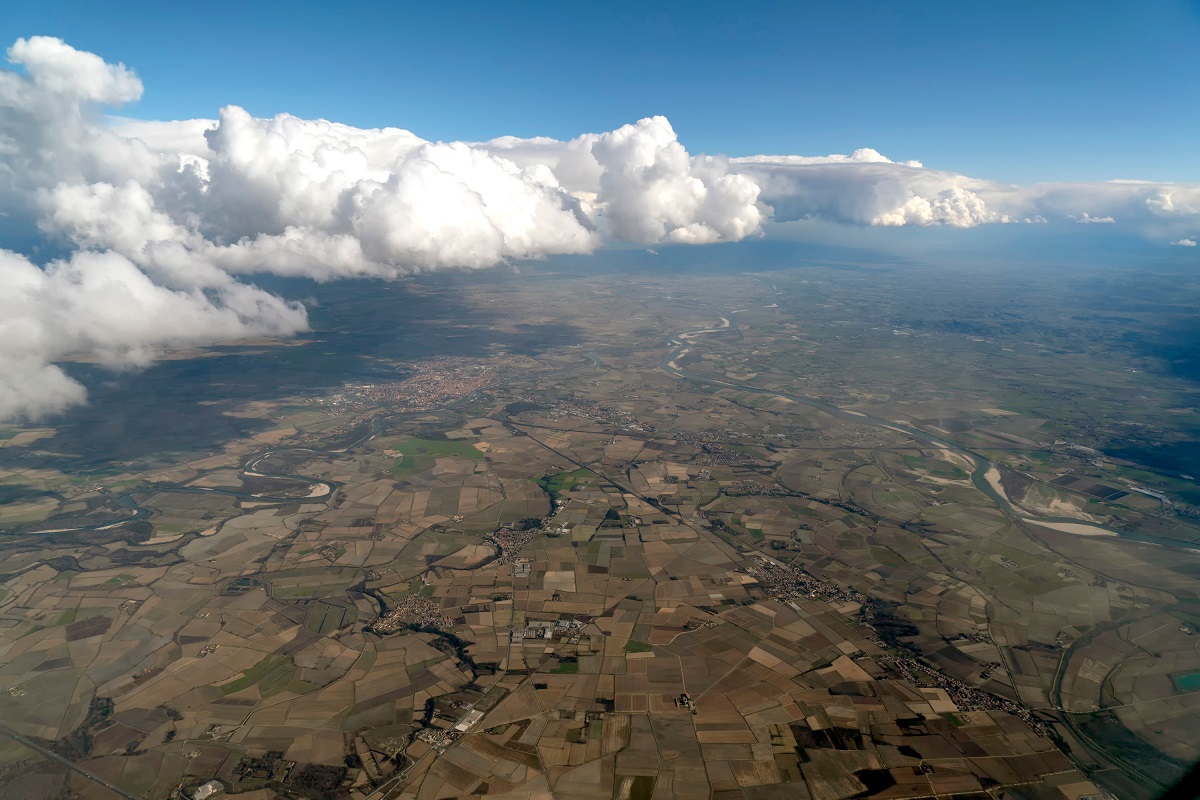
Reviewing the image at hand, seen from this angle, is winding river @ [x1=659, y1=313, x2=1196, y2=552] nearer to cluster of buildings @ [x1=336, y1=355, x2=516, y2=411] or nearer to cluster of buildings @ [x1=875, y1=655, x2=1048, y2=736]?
cluster of buildings @ [x1=875, y1=655, x2=1048, y2=736]

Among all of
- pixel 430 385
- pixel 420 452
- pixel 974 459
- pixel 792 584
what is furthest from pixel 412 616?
pixel 430 385

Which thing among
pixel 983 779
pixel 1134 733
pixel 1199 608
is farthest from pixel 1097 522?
pixel 983 779

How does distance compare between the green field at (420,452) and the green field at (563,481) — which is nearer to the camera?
the green field at (563,481)

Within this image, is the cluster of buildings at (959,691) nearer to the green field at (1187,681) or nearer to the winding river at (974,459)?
the green field at (1187,681)

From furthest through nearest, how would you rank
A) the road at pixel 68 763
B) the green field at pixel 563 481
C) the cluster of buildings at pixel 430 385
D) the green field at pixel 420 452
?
the cluster of buildings at pixel 430 385 → the green field at pixel 420 452 → the green field at pixel 563 481 → the road at pixel 68 763

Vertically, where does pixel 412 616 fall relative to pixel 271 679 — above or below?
below

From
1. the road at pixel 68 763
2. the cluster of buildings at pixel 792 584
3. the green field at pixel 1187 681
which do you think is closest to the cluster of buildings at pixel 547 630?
the cluster of buildings at pixel 792 584

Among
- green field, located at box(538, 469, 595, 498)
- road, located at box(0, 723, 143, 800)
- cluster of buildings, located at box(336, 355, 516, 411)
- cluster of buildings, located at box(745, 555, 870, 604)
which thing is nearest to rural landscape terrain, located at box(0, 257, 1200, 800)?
road, located at box(0, 723, 143, 800)

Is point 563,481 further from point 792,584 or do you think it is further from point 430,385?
point 430,385

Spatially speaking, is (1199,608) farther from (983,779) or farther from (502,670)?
(502,670)
